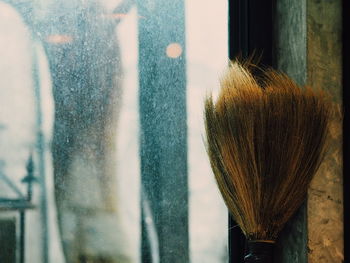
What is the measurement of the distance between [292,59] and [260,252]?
0.63 metres

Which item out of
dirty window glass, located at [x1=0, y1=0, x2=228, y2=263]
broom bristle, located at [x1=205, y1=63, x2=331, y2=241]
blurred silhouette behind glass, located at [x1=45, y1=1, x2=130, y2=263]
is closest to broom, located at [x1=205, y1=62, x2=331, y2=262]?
broom bristle, located at [x1=205, y1=63, x2=331, y2=241]

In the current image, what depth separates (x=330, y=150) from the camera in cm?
170

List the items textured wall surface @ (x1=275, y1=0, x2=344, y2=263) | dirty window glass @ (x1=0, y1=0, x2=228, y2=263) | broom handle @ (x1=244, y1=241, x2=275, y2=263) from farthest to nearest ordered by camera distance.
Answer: dirty window glass @ (x1=0, y1=0, x2=228, y2=263), textured wall surface @ (x1=275, y1=0, x2=344, y2=263), broom handle @ (x1=244, y1=241, x2=275, y2=263)

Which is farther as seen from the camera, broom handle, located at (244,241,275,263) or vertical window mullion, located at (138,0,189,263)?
vertical window mullion, located at (138,0,189,263)

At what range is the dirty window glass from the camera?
5.87ft

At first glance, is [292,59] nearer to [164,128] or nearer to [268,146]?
[268,146]

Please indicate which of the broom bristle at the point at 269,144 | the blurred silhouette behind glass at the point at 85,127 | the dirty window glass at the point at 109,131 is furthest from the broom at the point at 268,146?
the blurred silhouette behind glass at the point at 85,127

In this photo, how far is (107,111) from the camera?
6.02ft

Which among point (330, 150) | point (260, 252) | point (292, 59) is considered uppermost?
point (292, 59)

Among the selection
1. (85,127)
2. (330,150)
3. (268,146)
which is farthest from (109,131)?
(330,150)

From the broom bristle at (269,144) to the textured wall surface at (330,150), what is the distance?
89mm

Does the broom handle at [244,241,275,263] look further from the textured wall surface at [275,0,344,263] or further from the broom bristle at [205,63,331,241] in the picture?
the textured wall surface at [275,0,344,263]

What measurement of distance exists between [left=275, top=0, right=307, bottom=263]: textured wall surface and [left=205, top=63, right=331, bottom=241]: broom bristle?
0.30 ft

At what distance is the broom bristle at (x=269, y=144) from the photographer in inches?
61.1
